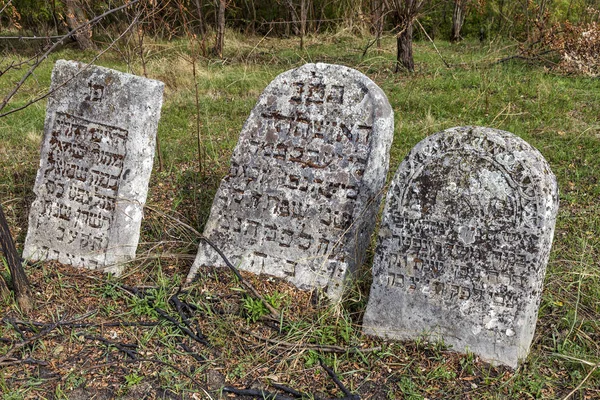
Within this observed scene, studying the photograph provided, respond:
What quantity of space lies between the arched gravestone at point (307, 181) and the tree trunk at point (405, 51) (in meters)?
4.83

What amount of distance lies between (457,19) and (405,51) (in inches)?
140

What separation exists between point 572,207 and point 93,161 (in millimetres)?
3679

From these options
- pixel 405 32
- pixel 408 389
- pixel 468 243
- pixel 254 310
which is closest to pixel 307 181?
pixel 254 310

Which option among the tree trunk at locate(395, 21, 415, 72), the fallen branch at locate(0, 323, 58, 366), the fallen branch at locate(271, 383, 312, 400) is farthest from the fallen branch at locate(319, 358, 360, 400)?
the tree trunk at locate(395, 21, 415, 72)

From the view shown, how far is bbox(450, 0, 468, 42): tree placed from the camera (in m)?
11.7

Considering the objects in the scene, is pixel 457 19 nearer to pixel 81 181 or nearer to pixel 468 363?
pixel 81 181

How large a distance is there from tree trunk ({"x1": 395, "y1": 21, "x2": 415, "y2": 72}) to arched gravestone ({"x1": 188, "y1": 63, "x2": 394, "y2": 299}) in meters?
4.83

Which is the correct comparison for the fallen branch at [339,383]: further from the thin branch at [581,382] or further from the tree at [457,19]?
the tree at [457,19]

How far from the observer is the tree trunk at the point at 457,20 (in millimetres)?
11734

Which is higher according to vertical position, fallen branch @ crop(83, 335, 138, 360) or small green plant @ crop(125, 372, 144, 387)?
small green plant @ crop(125, 372, 144, 387)

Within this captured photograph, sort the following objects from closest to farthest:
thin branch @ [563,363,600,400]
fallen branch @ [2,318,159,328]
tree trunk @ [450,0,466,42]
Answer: thin branch @ [563,363,600,400] < fallen branch @ [2,318,159,328] < tree trunk @ [450,0,466,42]

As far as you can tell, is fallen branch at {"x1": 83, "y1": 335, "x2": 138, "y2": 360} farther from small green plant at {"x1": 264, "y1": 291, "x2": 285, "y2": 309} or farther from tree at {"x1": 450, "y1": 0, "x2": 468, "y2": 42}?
tree at {"x1": 450, "y1": 0, "x2": 468, "y2": 42}

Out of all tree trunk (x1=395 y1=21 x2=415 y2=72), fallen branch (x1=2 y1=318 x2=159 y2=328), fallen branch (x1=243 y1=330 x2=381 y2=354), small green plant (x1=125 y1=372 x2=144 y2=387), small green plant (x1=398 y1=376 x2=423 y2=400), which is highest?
small green plant (x1=398 y1=376 x2=423 y2=400)

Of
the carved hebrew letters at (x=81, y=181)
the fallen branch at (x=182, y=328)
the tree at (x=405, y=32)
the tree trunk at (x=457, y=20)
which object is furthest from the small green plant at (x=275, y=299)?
the tree trunk at (x=457, y=20)
